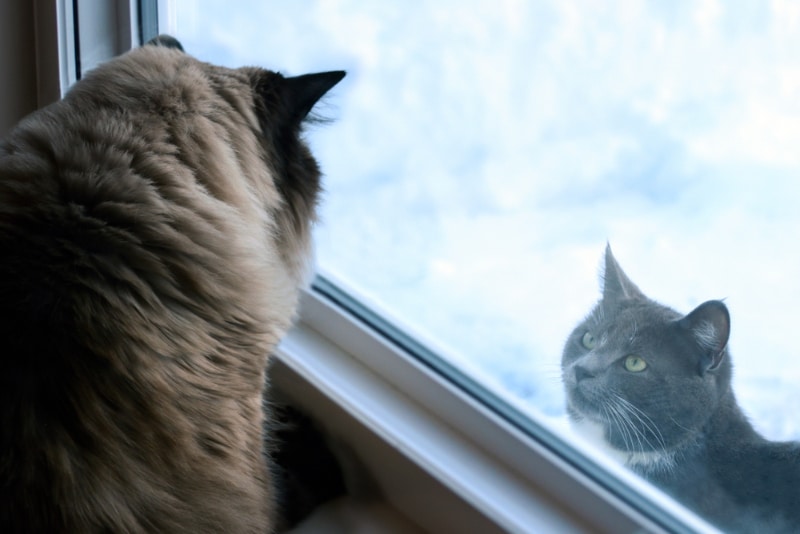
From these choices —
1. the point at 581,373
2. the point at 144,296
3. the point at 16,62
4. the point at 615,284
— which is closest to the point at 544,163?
the point at 615,284

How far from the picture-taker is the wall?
5.02 feet

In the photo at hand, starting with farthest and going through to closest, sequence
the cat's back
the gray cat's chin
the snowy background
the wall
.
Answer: the wall < the gray cat's chin < the snowy background < the cat's back

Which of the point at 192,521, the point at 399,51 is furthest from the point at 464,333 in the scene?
the point at 192,521

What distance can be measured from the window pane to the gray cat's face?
0.03m

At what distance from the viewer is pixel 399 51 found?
1.34 metres

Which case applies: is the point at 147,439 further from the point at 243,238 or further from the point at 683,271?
the point at 683,271

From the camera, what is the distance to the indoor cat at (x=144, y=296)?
706 mm

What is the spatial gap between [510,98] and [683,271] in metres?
0.39

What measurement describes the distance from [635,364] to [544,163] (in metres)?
0.34

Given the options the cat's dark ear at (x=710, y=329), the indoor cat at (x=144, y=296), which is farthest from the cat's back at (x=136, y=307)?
the cat's dark ear at (x=710, y=329)

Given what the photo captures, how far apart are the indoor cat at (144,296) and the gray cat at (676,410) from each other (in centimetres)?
47

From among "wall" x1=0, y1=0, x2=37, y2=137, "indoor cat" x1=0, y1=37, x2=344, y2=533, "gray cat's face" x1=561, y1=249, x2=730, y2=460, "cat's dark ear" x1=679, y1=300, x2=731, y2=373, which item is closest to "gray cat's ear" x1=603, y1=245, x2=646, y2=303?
"gray cat's face" x1=561, y1=249, x2=730, y2=460

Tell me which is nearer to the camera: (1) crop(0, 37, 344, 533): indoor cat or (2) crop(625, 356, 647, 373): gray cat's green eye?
(1) crop(0, 37, 344, 533): indoor cat

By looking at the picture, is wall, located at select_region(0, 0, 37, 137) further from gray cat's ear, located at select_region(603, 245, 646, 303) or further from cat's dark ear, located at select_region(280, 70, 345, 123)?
gray cat's ear, located at select_region(603, 245, 646, 303)
